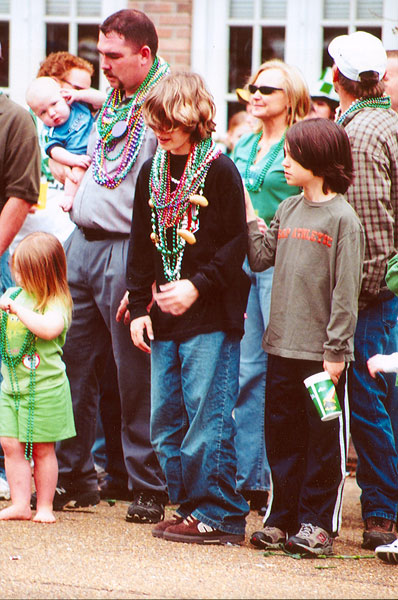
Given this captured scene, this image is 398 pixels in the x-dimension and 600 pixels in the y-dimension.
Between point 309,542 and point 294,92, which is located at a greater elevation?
point 294,92

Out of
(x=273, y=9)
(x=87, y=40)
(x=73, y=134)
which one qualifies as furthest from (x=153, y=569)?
(x=87, y=40)

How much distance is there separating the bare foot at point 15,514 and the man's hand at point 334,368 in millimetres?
1532

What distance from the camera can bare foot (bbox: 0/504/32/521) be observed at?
16.1ft

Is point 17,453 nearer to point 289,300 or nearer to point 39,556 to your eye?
point 39,556

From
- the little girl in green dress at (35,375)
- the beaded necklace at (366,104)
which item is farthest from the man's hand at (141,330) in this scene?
the beaded necklace at (366,104)

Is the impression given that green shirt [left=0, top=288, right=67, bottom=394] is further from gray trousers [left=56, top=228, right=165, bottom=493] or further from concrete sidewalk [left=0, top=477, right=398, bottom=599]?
concrete sidewalk [left=0, top=477, right=398, bottom=599]

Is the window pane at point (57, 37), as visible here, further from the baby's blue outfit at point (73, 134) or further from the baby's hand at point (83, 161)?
the baby's hand at point (83, 161)

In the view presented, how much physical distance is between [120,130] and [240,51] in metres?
3.89

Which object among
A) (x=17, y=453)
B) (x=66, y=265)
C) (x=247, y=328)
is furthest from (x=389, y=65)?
(x=17, y=453)

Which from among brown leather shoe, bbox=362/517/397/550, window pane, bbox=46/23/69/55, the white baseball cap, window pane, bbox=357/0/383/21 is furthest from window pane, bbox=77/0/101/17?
brown leather shoe, bbox=362/517/397/550

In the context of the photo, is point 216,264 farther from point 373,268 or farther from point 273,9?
point 273,9

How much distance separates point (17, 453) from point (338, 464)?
144 centimetres

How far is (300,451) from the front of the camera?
456 centimetres

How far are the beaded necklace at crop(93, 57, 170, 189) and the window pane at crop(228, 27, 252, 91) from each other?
3.57m
